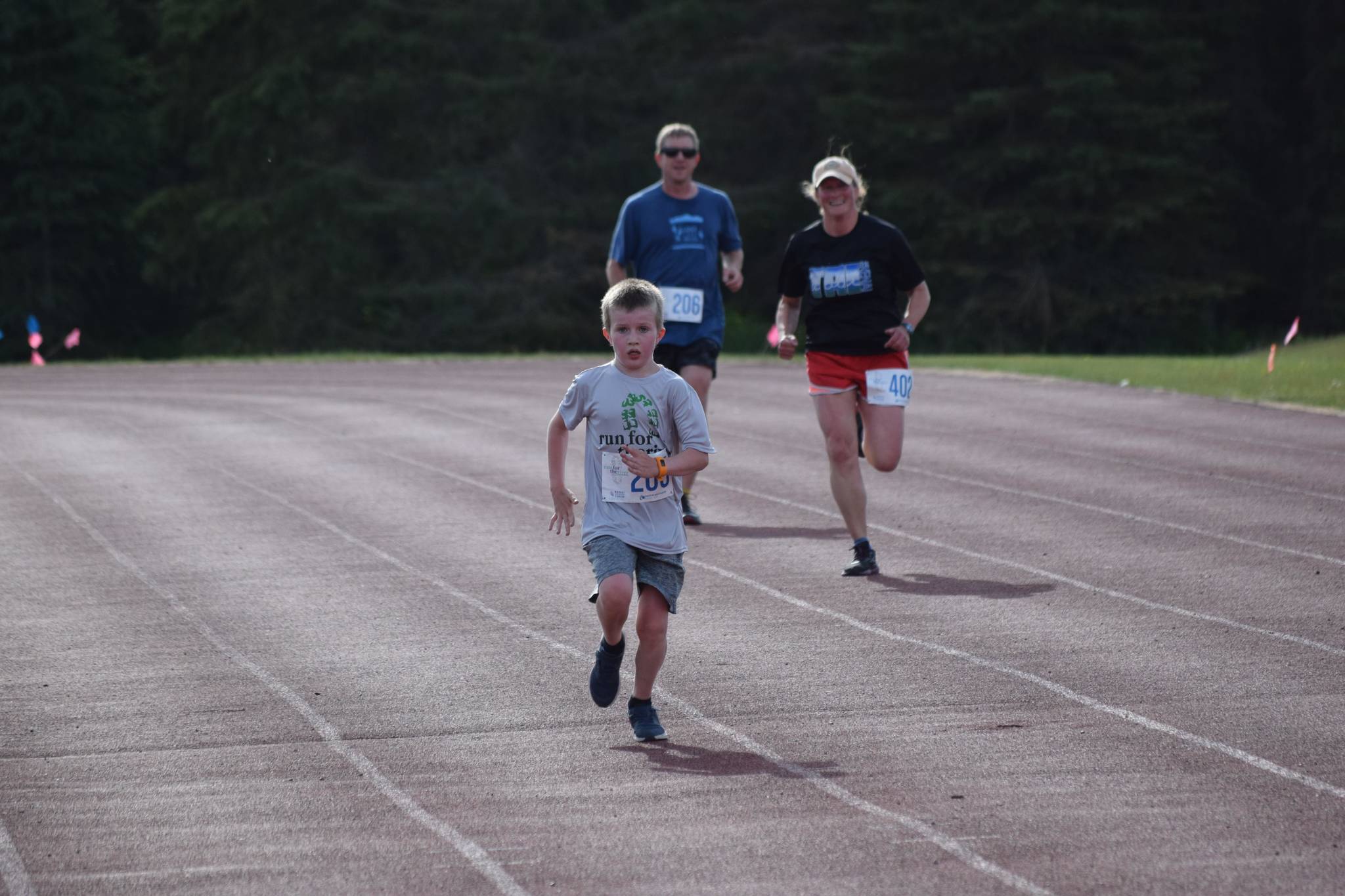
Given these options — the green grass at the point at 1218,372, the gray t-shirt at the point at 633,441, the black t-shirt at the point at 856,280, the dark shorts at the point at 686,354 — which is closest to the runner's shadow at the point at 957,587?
the black t-shirt at the point at 856,280

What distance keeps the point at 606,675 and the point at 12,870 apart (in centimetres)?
217

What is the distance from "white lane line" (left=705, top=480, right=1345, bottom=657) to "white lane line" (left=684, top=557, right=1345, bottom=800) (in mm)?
1356

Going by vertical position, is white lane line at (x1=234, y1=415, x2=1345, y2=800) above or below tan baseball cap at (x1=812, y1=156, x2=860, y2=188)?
below

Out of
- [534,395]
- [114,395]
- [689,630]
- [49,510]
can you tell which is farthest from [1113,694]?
[114,395]

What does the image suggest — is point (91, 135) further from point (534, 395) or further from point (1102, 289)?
point (534, 395)

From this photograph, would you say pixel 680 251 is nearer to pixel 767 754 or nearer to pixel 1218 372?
pixel 767 754

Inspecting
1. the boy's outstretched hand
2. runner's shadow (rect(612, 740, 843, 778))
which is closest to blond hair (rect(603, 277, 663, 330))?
the boy's outstretched hand

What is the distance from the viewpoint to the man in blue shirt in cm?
1116

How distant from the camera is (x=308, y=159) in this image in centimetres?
4650

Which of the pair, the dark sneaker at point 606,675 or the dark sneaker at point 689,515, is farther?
the dark sneaker at point 689,515

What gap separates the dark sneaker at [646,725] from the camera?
6270mm

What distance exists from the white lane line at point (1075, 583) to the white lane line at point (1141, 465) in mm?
3064

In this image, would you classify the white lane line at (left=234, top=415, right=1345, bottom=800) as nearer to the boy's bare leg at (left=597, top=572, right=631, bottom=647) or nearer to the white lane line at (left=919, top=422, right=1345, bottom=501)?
the boy's bare leg at (left=597, top=572, right=631, bottom=647)

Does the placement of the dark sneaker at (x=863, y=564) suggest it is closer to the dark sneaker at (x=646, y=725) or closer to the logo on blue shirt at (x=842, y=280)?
the logo on blue shirt at (x=842, y=280)
